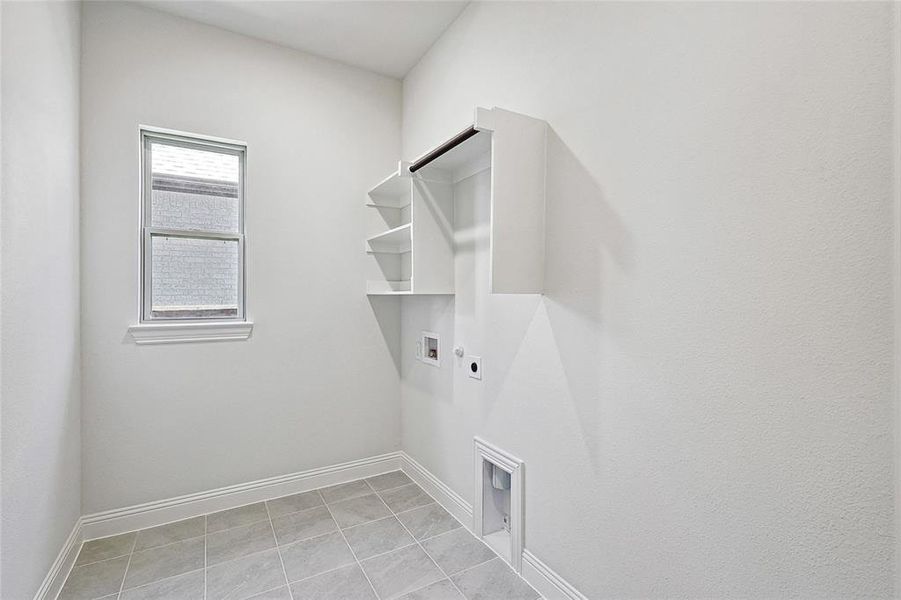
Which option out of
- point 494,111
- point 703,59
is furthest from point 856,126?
point 494,111

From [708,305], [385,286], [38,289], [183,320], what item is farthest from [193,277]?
[708,305]

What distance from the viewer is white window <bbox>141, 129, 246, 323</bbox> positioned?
243 centimetres

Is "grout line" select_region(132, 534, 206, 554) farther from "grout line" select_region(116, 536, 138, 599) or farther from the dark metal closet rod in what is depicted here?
the dark metal closet rod

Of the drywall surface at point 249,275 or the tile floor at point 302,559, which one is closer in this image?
the tile floor at point 302,559

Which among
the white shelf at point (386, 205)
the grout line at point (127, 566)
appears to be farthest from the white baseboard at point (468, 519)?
the white shelf at point (386, 205)

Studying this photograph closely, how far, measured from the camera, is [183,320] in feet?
8.18

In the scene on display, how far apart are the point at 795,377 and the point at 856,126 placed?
57cm

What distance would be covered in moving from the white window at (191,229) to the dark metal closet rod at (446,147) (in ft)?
3.91

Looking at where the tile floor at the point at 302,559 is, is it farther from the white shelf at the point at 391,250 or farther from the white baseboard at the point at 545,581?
the white shelf at the point at 391,250

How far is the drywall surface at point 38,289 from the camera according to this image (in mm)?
1380

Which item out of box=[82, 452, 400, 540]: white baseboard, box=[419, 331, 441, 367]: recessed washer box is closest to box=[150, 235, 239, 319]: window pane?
box=[82, 452, 400, 540]: white baseboard

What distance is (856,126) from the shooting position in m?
0.93

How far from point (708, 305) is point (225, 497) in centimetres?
271

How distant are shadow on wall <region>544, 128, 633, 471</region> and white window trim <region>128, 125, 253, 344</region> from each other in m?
1.86
